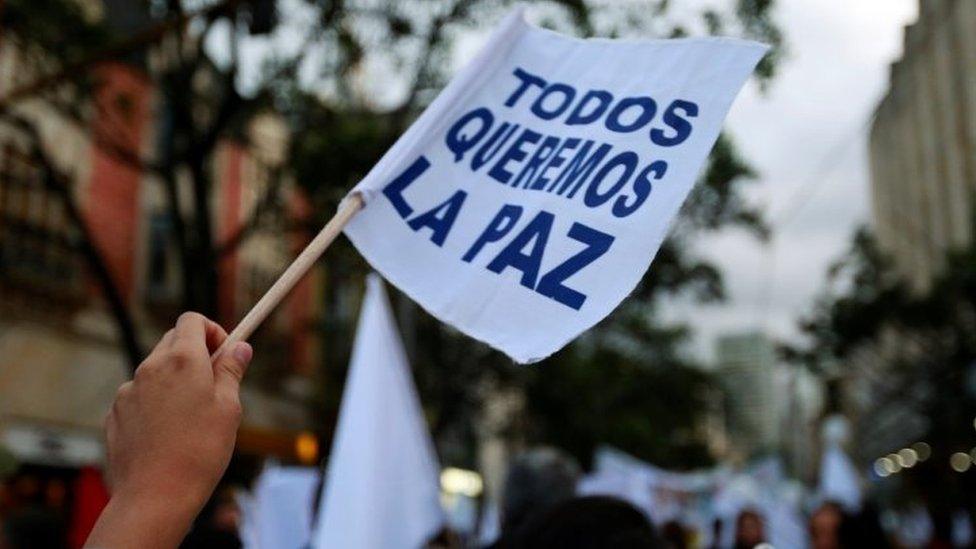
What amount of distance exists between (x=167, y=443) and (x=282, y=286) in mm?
501

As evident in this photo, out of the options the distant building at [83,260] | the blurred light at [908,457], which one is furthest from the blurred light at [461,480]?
the blurred light at [908,457]

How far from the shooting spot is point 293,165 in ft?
43.5

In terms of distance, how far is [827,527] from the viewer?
19.1 feet

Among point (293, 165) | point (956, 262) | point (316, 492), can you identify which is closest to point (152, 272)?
point (293, 165)

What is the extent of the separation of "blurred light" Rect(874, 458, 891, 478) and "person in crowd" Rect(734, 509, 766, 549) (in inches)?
1314

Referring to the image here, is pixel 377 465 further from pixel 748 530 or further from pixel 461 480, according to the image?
pixel 461 480

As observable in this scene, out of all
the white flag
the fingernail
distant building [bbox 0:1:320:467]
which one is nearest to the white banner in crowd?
the fingernail

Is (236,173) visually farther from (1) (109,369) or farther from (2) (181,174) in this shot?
(1) (109,369)

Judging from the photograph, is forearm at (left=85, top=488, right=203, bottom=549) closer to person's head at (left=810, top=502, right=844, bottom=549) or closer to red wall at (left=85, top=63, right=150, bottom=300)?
person's head at (left=810, top=502, right=844, bottom=549)

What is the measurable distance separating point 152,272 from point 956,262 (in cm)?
1311

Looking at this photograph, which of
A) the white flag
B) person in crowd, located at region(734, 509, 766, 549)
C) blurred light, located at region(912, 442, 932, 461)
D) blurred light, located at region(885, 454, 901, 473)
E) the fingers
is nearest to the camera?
the fingers

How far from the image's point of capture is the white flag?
4453 mm

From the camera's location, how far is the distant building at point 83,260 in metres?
15.6

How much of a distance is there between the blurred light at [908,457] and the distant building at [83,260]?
57.1ft
